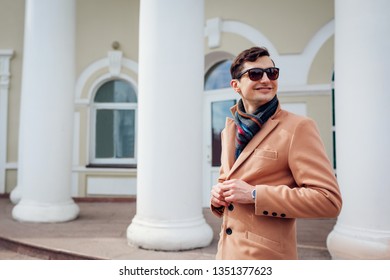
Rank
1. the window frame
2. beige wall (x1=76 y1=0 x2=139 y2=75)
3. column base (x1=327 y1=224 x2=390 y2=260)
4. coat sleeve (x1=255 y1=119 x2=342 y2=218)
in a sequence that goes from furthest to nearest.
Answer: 1. the window frame
2. beige wall (x1=76 y1=0 x2=139 y2=75)
3. column base (x1=327 y1=224 x2=390 y2=260)
4. coat sleeve (x1=255 y1=119 x2=342 y2=218)

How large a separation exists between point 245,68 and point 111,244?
300cm

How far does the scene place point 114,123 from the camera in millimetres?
7773

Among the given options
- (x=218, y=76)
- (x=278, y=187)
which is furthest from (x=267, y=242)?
(x=218, y=76)

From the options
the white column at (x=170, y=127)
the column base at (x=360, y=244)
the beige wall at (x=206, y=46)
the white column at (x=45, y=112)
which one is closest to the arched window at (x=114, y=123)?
the beige wall at (x=206, y=46)

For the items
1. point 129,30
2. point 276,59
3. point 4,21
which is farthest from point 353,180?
point 4,21

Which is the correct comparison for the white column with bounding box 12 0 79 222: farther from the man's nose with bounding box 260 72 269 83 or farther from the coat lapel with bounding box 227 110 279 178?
the man's nose with bounding box 260 72 269 83

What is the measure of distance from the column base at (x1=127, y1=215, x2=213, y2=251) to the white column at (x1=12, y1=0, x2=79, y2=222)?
1.79 m

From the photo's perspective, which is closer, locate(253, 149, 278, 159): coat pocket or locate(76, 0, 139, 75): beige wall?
locate(253, 149, 278, 159): coat pocket

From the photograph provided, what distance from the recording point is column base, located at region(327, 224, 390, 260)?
3.01 metres

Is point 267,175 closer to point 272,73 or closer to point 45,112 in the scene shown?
point 272,73

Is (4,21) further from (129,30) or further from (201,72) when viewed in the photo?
(201,72)

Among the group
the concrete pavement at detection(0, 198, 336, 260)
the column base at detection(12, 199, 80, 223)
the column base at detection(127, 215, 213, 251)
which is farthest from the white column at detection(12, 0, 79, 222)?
the column base at detection(127, 215, 213, 251)

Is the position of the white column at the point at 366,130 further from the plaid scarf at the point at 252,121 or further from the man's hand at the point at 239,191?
the man's hand at the point at 239,191

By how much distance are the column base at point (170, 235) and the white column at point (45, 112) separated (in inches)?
70.4
